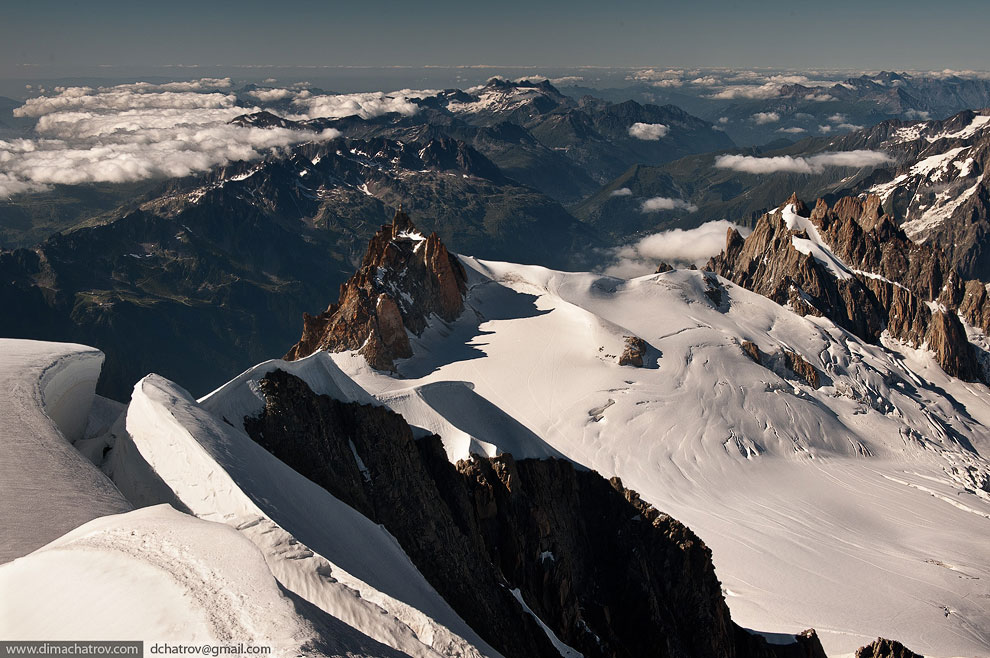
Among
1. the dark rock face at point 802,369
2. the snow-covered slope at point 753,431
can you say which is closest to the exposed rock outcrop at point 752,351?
the snow-covered slope at point 753,431

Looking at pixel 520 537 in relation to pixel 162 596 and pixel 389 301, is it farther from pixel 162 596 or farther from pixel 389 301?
pixel 389 301

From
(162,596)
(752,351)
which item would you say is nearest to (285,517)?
(162,596)

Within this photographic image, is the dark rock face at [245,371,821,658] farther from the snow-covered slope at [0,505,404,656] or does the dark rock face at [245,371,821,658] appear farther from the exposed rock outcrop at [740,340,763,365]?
the exposed rock outcrop at [740,340,763,365]

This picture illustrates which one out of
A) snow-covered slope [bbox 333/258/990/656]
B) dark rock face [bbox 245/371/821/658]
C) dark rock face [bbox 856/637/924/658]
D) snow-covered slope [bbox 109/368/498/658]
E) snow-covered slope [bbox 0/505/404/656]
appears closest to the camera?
snow-covered slope [bbox 0/505/404/656]

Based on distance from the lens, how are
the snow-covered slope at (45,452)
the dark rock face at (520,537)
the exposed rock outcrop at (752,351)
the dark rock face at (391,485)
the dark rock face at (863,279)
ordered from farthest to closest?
1. the dark rock face at (863,279)
2. the exposed rock outcrop at (752,351)
3. the dark rock face at (520,537)
4. the dark rock face at (391,485)
5. the snow-covered slope at (45,452)

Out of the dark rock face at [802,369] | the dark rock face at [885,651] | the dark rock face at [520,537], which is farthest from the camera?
the dark rock face at [802,369]

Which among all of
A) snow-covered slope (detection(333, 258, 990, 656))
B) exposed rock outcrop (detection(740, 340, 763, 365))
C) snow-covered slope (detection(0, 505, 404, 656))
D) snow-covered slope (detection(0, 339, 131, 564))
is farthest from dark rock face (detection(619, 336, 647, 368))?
snow-covered slope (detection(0, 505, 404, 656))

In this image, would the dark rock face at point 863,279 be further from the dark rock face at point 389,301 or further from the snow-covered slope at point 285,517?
the snow-covered slope at point 285,517
